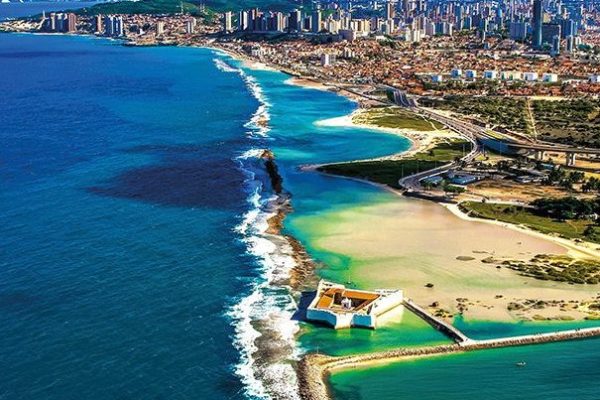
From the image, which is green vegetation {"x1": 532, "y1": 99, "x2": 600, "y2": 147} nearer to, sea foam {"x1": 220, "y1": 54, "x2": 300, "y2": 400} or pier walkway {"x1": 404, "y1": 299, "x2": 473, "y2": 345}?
sea foam {"x1": 220, "y1": 54, "x2": 300, "y2": 400}

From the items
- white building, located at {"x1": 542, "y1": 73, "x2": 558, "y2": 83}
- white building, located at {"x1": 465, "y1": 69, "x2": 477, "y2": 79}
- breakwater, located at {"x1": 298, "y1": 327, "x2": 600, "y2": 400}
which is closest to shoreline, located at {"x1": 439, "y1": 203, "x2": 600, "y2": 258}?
breakwater, located at {"x1": 298, "y1": 327, "x2": 600, "y2": 400}

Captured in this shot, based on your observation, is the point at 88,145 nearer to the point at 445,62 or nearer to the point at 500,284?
the point at 500,284

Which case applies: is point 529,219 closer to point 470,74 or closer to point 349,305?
point 349,305

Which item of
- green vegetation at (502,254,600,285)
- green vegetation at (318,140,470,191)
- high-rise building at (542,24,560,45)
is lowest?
green vegetation at (502,254,600,285)

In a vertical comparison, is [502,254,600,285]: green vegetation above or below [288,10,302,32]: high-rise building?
below

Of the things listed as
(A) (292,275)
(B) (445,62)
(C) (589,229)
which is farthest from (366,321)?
(B) (445,62)
